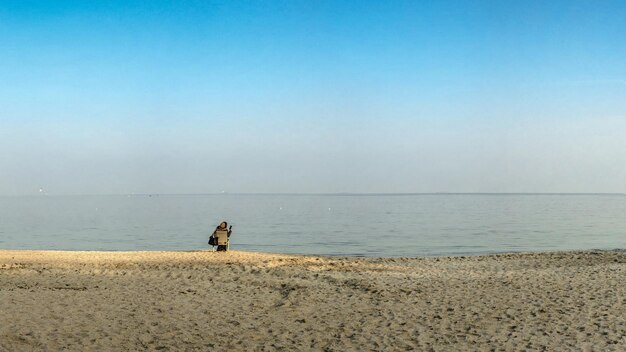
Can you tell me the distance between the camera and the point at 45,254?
2316 centimetres

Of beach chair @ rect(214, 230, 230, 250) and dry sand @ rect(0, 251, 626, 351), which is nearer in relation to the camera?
dry sand @ rect(0, 251, 626, 351)

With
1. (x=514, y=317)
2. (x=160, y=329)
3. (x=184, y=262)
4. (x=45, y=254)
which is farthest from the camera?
(x=45, y=254)

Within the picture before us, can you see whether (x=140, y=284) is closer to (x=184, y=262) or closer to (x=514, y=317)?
(x=184, y=262)

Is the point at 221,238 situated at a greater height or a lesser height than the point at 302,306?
greater

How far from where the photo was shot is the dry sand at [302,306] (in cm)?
994

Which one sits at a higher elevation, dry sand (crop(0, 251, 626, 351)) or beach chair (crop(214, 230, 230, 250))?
beach chair (crop(214, 230, 230, 250))

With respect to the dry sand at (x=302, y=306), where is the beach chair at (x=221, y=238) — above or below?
above

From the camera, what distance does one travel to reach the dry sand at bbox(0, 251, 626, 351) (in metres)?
9.94

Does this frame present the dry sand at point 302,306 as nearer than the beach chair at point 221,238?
Yes

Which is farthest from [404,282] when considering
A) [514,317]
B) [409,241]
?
[409,241]

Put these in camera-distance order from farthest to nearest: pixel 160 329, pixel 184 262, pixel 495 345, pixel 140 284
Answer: pixel 184 262, pixel 140 284, pixel 160 329, pixel 495 345

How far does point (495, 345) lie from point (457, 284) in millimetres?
6693

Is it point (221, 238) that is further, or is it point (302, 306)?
point (221, 238)

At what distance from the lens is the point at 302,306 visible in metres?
13.0
